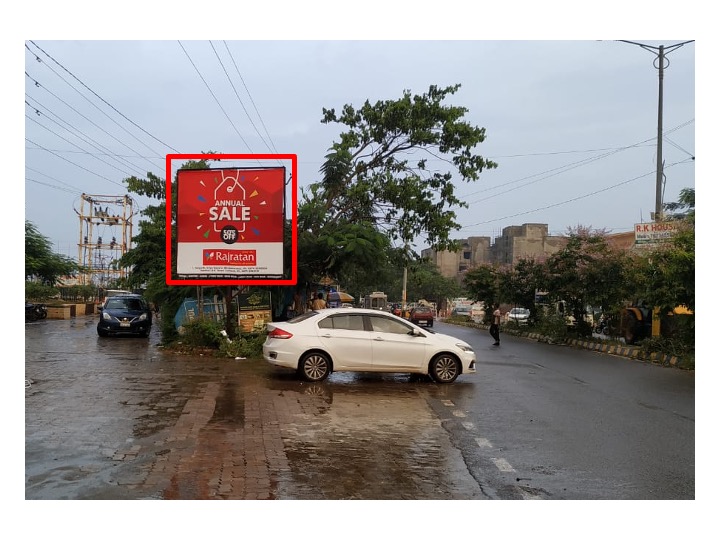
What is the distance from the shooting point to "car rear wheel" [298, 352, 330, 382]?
1227 centimetres

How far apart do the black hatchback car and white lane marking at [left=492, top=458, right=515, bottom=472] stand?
726 inches

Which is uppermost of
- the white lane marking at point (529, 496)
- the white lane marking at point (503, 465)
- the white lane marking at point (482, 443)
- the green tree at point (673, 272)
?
the green tree at point (673, 272)

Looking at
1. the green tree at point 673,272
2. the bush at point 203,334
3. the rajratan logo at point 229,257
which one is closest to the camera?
the rajratan logo at point 229,257

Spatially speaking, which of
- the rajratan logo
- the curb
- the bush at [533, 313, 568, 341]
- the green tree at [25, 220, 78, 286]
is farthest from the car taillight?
the green tree at [25, 220, 78, 286]

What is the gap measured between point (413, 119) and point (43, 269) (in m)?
24.9

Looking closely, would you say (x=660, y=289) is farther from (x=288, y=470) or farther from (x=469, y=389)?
(x=288, y=470)

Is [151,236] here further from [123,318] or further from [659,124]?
[659,124]

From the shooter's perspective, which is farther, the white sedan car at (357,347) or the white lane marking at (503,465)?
the white sedan car at (357,347)

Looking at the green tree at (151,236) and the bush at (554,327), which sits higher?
the green tree at (151,236)

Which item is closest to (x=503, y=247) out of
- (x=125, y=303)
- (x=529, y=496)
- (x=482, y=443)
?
(x=125, y=303)

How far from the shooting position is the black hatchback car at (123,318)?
74.3 ft

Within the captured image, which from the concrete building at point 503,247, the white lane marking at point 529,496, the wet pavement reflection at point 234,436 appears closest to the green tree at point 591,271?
the wet pavement reflection at point 234,436

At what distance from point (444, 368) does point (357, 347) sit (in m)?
1.83

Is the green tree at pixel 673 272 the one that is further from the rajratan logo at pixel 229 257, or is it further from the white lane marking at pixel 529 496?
the white lane marking at pixel 529 496
